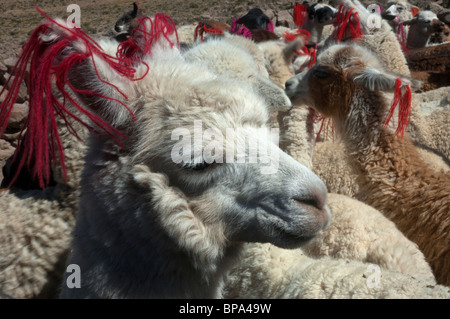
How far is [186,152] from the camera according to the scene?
1.29 m

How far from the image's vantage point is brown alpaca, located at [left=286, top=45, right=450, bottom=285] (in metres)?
2.51

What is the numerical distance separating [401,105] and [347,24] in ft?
8.41

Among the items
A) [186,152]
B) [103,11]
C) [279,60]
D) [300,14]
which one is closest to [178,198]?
[186,152]

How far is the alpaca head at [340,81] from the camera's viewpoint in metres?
2.86

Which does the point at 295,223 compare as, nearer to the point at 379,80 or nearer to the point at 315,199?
the point at 315,199

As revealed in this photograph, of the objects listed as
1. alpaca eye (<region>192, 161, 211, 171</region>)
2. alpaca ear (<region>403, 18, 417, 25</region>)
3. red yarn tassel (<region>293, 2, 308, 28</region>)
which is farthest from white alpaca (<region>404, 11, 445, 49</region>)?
alpaca eye (<region>192, 161, 211, 171</region>)

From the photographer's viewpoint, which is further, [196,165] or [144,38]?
[144,38]

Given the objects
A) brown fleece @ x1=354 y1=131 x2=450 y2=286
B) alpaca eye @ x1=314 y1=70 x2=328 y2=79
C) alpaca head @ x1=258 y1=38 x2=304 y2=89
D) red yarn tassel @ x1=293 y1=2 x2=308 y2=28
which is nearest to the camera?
brown fleece @ x1=354 y1=131 x2=450 y2=286

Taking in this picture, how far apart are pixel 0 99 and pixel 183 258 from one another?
4.55m

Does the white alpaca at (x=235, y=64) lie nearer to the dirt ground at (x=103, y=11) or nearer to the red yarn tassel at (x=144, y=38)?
the red yarn tassel at (x=144, y=38)

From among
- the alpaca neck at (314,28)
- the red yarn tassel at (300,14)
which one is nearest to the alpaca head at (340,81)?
the alpaca neck at (314,28)

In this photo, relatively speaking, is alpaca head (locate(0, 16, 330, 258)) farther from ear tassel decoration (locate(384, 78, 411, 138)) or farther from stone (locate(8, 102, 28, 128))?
stone (locate(8, 102, 28, 128))
